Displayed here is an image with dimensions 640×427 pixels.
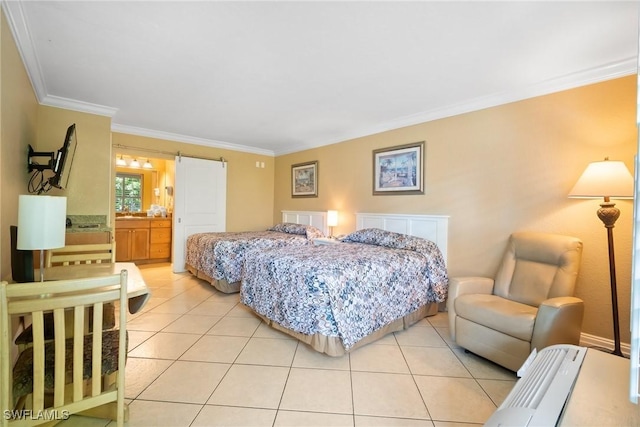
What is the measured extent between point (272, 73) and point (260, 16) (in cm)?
71

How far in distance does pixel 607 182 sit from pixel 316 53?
2.30 meters

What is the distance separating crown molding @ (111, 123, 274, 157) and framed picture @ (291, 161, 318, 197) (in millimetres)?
897

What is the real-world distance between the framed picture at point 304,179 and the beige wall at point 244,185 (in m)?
0.73

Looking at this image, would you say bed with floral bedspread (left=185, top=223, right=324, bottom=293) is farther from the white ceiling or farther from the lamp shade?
the lamp shade

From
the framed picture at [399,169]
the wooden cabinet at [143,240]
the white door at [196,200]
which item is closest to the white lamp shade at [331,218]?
the framed picture at [399,169]

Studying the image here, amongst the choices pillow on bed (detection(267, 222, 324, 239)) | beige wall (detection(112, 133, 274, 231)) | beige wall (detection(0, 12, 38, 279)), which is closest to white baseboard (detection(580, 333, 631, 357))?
pillow on bed (detection(267, 222, 324, 239))

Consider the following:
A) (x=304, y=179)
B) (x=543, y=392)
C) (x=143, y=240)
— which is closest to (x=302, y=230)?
(x=304, y=179)

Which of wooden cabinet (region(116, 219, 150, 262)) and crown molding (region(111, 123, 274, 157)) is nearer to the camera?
crown molding (region(111, 123, 274, 157))

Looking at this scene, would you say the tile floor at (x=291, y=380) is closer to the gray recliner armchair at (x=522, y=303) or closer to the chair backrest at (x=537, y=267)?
the gray recliner armchair at (x=522, y=303)

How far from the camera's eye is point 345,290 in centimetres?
215

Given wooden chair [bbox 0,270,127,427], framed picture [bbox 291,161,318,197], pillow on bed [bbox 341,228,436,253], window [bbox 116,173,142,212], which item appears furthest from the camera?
window [bbox 116,173,142,212]

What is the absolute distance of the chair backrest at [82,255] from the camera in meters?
2.13

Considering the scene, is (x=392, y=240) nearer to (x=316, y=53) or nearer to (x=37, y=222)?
(x=316, y=53)

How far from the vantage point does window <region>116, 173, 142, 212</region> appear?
19.5 feet
